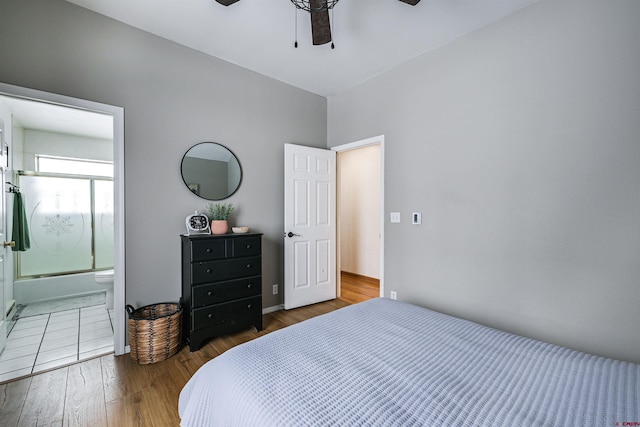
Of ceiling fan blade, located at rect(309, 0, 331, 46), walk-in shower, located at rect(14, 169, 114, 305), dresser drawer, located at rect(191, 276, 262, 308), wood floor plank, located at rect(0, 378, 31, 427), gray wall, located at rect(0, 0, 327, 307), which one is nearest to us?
wood floor plank, located at rect(0, 378, 31, 427)

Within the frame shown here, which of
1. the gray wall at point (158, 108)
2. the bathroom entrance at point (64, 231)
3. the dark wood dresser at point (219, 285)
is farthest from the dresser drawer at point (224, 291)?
the bathroom entrance at point (64, 231)

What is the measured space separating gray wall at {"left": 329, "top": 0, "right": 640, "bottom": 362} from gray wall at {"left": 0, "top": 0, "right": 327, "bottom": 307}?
→ 4.94 feet

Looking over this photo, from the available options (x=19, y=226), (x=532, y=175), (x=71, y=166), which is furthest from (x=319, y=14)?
(x=71, y=166)

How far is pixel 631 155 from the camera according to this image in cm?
166

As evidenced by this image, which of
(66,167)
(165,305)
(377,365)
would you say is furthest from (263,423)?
(66,167)

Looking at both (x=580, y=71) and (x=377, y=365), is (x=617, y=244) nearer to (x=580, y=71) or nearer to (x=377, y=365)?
(x=580, y=71)

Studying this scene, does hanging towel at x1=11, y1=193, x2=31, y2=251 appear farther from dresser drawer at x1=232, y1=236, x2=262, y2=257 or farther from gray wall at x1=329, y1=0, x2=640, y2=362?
gray wall at x1=329, y1=0, x2=640, y2=362

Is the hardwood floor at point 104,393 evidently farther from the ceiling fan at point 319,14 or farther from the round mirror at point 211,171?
the ceiling fan at point 319,14

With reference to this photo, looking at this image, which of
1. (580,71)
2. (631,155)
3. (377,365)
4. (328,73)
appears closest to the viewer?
(377,365)

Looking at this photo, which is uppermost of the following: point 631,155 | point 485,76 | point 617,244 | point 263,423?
point 485,76

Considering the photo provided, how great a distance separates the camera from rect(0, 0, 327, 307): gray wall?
200 centimetres

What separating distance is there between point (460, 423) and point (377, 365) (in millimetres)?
364

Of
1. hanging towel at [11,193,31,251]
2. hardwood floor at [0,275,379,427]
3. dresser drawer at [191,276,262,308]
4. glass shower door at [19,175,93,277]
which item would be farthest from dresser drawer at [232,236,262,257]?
glass shower door at [19,175,93,277]

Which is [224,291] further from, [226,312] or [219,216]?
[219,216]
